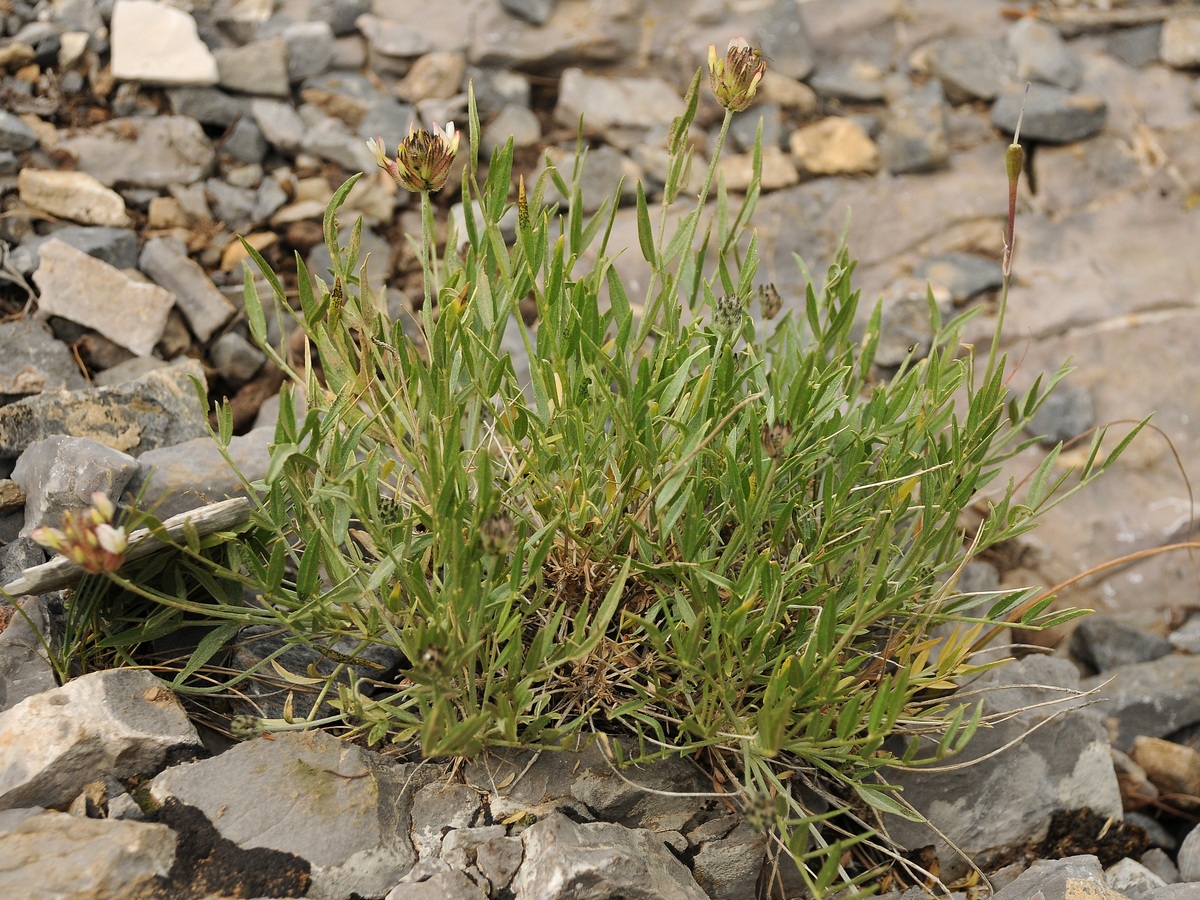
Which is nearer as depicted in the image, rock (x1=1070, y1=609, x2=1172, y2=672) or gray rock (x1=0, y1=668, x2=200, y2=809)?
gray rock (x1=0, y1=668, x2=200, y2=809)

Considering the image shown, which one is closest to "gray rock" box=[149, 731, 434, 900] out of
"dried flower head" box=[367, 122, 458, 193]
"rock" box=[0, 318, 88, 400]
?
"dried flower head" box=[367, 122, 458, 193]

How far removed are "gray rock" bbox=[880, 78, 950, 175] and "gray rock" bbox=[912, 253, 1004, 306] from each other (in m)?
0.37

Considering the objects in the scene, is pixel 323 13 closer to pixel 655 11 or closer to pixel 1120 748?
pixel 655 11

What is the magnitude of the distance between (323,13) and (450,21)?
1.37ft

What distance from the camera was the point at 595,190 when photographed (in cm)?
348

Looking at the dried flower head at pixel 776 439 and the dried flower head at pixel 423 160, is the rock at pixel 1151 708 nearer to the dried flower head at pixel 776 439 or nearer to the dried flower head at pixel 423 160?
the dried flower head at pixel 776 439

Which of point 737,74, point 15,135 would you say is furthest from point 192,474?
point 15,135

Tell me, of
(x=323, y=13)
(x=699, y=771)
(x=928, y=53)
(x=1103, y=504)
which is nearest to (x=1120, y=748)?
(x=1103, y=504)

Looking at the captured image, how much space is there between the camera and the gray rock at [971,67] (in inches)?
148

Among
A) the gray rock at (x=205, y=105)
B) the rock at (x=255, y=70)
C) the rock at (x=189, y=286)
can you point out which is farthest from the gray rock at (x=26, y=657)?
the rock at (x=255, y=70)

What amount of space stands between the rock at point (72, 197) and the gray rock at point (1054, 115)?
9.06 feet

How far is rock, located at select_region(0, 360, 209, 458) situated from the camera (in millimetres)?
2104

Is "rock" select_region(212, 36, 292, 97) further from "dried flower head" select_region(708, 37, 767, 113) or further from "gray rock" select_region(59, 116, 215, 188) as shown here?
"dried flower head" select_region(708, 37, 767, 113)

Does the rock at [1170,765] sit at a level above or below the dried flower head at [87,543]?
below
